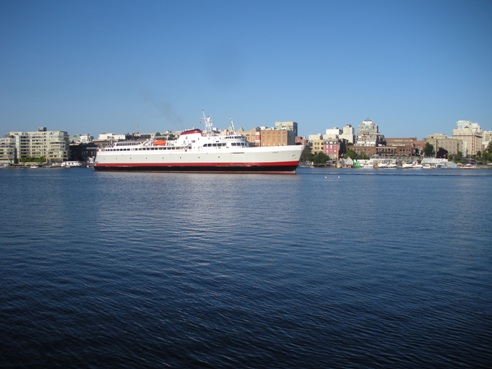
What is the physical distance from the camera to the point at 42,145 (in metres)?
180

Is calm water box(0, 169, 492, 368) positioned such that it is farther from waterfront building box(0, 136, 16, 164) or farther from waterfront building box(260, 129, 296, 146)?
waterfront building box(0, 136, 16, 164)

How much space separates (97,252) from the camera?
15.5 metres

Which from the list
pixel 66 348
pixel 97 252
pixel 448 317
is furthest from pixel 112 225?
pixel 448 317

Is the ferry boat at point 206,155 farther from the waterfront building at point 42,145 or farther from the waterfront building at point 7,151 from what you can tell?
the waterfront building at point 7,151

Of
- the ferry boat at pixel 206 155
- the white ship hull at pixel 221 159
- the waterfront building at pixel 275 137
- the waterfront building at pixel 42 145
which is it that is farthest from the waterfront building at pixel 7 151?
the white ship hull at pixel 221 159

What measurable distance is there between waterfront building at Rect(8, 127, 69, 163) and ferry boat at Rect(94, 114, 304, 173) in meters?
97.5

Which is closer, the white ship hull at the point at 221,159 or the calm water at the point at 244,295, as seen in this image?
the calm water at the point at 244,295

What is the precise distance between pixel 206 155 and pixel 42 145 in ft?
414

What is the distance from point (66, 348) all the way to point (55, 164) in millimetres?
176202

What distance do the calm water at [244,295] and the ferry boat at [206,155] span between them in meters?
50.6

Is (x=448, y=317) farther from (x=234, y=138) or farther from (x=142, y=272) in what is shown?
(x=234, y=138)

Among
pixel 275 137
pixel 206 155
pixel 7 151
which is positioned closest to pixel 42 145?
pixel 7 151

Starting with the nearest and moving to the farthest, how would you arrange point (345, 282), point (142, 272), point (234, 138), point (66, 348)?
point (66, 348)
point (345, 282)
point (142, 272)
point (234, 138)

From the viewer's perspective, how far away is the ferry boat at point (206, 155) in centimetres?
7218
